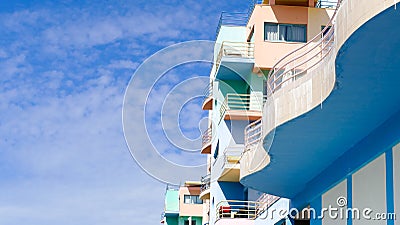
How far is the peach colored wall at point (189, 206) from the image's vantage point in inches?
2472

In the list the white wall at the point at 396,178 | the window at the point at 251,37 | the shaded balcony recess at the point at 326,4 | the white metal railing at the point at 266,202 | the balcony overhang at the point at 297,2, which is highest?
the shaded balcony recess at the point at 326,4

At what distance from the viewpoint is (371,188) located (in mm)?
15281

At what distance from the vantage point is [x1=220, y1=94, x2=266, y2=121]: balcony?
1411 inches

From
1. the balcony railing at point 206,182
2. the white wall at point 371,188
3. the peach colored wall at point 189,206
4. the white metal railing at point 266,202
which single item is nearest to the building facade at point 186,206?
the peach colored wall at point 189,206

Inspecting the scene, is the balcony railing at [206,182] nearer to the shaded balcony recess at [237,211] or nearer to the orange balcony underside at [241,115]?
the orange balcony underside at [241,115]

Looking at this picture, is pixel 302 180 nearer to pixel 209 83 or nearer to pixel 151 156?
pixel 151 156

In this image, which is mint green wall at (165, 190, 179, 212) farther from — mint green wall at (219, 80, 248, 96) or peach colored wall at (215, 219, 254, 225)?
peach colored wall at (215, 219, 254, 225)

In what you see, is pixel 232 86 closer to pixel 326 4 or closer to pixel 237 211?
pixel 326 4

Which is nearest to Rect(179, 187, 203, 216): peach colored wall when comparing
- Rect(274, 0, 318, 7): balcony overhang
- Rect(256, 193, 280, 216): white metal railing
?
Rect(274, 0, 318, 7): balcony overhang

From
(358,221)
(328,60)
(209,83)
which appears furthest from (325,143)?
(209,83)

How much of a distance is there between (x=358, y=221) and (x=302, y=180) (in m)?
4.00

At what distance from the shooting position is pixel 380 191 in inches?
582

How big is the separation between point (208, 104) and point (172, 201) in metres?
27.4

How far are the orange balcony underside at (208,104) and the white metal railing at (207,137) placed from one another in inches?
54.6
